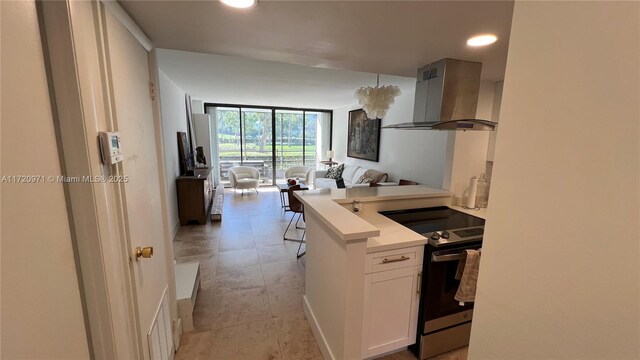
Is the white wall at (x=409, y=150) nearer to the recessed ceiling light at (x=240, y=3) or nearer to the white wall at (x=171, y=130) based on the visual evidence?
the recessed ceiling light at (x=240, y=3)

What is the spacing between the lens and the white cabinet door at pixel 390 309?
1589 millimetres

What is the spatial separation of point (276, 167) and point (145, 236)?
6515 mm

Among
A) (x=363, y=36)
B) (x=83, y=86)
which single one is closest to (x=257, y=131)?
(x=363, y=36)

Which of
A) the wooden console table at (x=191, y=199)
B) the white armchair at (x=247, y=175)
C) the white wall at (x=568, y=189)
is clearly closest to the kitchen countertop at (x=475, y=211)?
the white wall at (x=568, y=189)

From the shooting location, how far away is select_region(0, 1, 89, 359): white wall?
1.86ft

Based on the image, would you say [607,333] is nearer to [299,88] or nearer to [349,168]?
[299,88]

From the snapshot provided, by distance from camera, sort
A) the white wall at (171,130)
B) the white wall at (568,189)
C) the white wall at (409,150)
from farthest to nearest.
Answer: the white wall at (409,150) → the white wall at (171,130) → the white wall at (568,189)

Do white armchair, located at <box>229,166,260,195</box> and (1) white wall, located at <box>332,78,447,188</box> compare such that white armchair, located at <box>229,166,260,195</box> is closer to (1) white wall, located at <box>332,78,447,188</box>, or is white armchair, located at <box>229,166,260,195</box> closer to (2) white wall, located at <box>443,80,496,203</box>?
(1) white wall, located at <box>332,78,447,188</box>

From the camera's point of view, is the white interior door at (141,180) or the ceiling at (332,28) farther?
the ceiling at (332,28)

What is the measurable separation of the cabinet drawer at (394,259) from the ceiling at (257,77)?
2.49 m

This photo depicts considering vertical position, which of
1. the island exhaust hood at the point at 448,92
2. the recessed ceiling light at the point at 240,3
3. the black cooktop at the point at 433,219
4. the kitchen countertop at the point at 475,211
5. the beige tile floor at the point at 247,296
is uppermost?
the recessed ceiling light at the point at 240,3

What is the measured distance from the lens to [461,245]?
1.71 m

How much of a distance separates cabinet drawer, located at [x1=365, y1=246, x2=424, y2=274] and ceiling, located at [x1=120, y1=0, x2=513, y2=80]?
1300 mm

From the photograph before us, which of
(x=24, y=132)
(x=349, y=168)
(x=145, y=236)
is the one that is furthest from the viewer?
(x=349, y=168)
